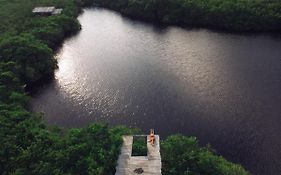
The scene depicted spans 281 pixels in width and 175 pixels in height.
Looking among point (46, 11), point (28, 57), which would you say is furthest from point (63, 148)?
point (46, 11)

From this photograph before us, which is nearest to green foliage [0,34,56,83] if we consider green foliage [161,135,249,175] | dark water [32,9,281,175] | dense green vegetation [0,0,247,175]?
dense green vegetation [0,0,247,175]

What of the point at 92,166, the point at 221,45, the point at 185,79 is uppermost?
the point at 221,45

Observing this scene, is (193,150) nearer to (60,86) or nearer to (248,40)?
(60,86)

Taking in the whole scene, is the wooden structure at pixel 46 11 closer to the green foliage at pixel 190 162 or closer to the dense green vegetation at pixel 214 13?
the dense green vegetation at pixel 214 13

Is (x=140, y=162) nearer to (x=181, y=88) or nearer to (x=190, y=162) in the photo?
(x=190, y=162)

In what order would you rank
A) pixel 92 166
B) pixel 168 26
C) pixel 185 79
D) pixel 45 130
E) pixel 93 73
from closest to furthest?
pixel 92 166, pixel 45 130, pixel 185 79, pixel 93 73, pixel 168 26

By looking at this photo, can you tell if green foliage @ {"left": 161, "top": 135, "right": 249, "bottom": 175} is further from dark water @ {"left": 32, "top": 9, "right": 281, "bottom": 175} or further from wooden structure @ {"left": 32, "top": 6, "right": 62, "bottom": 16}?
wooden structure @ {"left": 32, "top": 6, "right": 62, "bottom": 16}

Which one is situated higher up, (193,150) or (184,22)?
(184,22)

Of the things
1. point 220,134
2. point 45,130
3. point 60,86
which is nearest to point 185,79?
point 220,134
